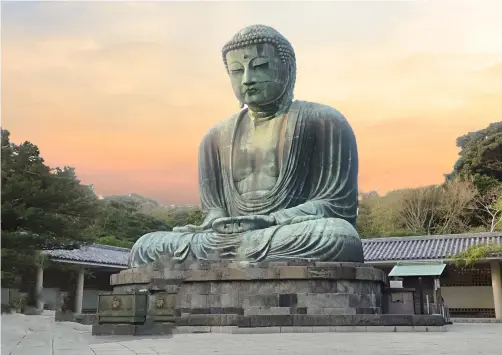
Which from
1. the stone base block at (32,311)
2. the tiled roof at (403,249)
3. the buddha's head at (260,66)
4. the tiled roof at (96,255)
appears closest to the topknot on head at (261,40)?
the buddha's head at (260,66)

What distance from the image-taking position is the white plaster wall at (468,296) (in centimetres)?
1875

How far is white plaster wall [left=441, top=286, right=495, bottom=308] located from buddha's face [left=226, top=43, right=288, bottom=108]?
12323 millimetres

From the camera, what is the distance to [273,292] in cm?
771

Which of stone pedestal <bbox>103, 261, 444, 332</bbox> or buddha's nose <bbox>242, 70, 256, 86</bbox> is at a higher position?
buddha's nose <bbox>242, 70, 256, 86</bbox>

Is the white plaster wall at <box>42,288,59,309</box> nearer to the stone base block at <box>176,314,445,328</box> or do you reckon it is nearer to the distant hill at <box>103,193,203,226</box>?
the stone base block at <box>176,314,445,328</box>

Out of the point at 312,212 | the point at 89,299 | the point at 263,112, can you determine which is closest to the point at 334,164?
the point at 312,212

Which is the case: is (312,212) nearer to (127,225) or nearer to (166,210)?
(127,225)

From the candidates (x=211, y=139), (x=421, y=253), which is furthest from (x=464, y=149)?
(x=211, y=139)

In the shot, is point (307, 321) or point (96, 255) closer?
point (307, 321)

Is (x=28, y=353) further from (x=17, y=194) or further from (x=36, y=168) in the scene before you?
(x=36, y=168)

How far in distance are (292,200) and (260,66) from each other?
2.40m

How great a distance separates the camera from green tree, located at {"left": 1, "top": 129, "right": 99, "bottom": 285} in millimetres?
8791

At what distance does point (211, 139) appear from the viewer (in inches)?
420

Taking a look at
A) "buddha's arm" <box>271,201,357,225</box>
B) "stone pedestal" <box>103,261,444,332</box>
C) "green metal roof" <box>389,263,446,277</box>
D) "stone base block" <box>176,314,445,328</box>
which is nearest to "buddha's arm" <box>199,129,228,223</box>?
"buddha's arm" <box>271,201,357,225</box>
